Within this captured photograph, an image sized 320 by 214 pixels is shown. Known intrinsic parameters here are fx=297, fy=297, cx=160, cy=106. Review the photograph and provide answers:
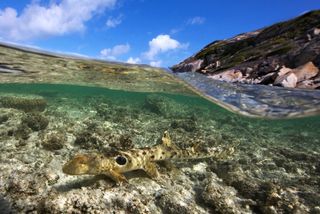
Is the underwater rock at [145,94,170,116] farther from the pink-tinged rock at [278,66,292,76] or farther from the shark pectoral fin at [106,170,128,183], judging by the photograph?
the shark pectoral fin at [106,170,128,183]

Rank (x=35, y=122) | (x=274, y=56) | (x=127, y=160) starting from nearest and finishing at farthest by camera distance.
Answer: (x=127, y=160) < (x=274, y=56) < (x=35, y=122)

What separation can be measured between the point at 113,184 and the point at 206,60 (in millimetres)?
8344

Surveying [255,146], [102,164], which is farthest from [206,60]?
[102,164]

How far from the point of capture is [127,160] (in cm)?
931

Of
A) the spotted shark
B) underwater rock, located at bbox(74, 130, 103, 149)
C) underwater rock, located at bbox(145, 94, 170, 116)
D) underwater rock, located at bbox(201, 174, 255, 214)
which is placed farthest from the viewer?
underwater rock, located at bbox(145, 94, 170, 116)

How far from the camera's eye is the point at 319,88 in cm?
1155

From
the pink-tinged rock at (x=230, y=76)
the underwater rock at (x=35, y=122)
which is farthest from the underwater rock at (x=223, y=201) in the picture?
the underwater rock at (x=35, y=122)

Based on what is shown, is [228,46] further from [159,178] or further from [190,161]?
[159,178]

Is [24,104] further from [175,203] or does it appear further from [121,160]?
[175,203]

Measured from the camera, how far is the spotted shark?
8.11 metres

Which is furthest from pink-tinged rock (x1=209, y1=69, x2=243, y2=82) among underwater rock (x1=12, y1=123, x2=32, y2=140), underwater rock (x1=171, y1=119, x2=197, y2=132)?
underwater rock (x1=12, y1=123, x2=32, y2=140)

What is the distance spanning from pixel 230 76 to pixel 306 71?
3131mm

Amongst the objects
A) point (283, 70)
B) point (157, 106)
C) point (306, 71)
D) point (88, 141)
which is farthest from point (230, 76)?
point (157, 106)

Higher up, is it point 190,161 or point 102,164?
point 102,164
